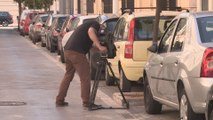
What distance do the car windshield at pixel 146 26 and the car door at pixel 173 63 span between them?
3.37m

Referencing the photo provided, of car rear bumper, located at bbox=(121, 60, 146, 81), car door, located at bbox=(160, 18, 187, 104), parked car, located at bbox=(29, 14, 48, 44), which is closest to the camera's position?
car door, located at bbox=(160, 18, 187, 104)

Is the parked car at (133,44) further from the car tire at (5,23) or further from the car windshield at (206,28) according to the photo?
the car tire at (5,23)

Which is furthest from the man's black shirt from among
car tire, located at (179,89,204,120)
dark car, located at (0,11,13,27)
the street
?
dark car, located at (0,11,13,27)

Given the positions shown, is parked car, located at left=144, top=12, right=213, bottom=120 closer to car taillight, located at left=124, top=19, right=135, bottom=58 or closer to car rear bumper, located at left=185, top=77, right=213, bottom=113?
car rear bumper, located at left=185, top=77, right=213, bottom=113

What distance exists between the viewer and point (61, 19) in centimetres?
2789

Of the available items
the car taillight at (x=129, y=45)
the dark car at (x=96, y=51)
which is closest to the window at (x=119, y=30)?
the dark car at (x=96, y=51)

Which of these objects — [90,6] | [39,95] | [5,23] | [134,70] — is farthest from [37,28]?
[5,23]

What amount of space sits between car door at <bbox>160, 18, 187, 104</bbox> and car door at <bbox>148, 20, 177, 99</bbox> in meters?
0.11

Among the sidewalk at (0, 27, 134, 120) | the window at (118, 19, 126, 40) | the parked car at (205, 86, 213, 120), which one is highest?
the window at (118, 19, 126, 40)

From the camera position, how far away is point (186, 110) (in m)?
8.47

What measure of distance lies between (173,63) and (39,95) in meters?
5.02

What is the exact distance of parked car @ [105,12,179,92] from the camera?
41.3 feet

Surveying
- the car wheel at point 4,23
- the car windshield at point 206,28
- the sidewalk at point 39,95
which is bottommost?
the car wheel at point 4,23

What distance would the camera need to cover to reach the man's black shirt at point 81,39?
1155 centimetres
